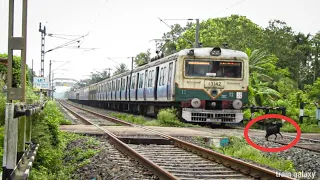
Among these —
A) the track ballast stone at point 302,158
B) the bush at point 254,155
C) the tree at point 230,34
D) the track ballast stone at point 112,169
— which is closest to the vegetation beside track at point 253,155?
the bush at point 254,155

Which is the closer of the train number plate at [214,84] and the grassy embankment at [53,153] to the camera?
the grassy embankment at [53,153]

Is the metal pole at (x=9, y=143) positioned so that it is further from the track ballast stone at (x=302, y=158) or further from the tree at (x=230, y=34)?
the tree at (x=230, y=34)

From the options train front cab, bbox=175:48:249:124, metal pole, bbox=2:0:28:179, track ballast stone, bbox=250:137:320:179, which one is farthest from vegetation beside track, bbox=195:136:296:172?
train front cab, bbox=175:48:249:124

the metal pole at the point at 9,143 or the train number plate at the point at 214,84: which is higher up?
the train number plate at the point at 214,84

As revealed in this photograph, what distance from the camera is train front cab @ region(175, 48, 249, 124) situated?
16938 mm

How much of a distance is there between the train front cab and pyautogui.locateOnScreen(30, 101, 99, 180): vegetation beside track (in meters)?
6.71

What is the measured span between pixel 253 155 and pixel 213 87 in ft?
27.4

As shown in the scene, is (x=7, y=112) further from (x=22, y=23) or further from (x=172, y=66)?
(x=172, y=66)

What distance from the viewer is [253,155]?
8.84m

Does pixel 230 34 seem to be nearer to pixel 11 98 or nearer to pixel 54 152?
pixel 54 152

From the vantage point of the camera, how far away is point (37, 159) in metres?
7.10

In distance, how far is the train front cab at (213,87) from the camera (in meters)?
16.9

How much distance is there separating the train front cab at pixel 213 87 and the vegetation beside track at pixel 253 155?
225 inches

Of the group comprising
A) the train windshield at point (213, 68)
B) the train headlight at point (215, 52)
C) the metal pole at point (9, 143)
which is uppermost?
the train headlight at point (215, 52)
